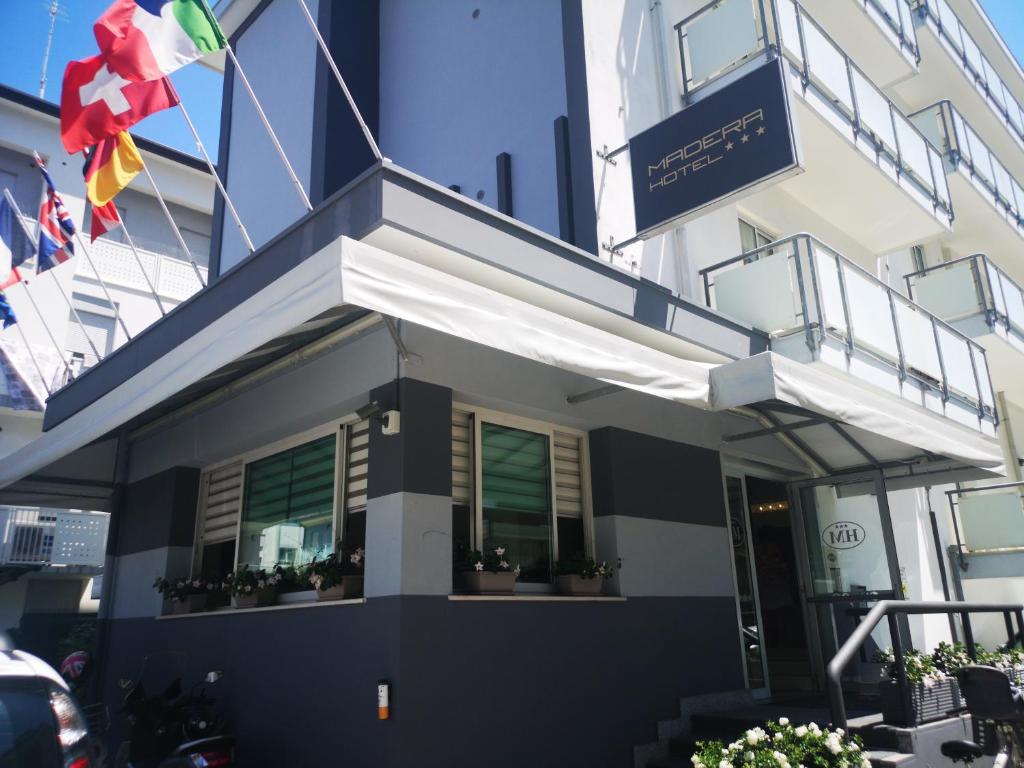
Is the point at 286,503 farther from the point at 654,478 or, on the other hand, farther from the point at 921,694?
the point at 921,694

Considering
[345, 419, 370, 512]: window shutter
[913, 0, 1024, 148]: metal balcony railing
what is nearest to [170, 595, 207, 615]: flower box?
[345, 419, 370, 512]: window shutter

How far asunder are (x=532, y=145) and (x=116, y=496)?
6571 mm

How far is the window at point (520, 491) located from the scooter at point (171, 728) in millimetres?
2281

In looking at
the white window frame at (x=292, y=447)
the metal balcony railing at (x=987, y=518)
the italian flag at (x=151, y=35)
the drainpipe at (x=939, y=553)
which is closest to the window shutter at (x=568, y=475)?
the white window frame at (x=292, y=447)

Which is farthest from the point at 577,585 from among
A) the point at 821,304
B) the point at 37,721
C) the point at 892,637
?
the point at 37,721

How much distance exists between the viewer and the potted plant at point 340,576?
6320mm

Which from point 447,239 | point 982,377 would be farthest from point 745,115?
point 982,377

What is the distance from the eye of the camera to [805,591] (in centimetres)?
958

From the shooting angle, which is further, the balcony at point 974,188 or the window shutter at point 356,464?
the balcony at point 974,188

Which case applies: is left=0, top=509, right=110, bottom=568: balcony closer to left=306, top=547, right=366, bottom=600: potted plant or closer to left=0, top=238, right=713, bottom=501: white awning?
left=0, top=238, right=713, bottom=501: white awning

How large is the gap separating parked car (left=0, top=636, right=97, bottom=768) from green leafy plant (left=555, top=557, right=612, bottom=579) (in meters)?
4.10

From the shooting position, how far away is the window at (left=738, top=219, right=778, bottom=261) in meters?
10.5

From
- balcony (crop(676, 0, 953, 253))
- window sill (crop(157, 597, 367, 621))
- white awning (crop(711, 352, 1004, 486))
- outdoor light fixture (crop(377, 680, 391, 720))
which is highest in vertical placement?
balcony (crop(676, 0, 953, 253))

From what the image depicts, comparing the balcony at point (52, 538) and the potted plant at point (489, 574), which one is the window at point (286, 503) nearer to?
the potted plant at point (489, 574)
